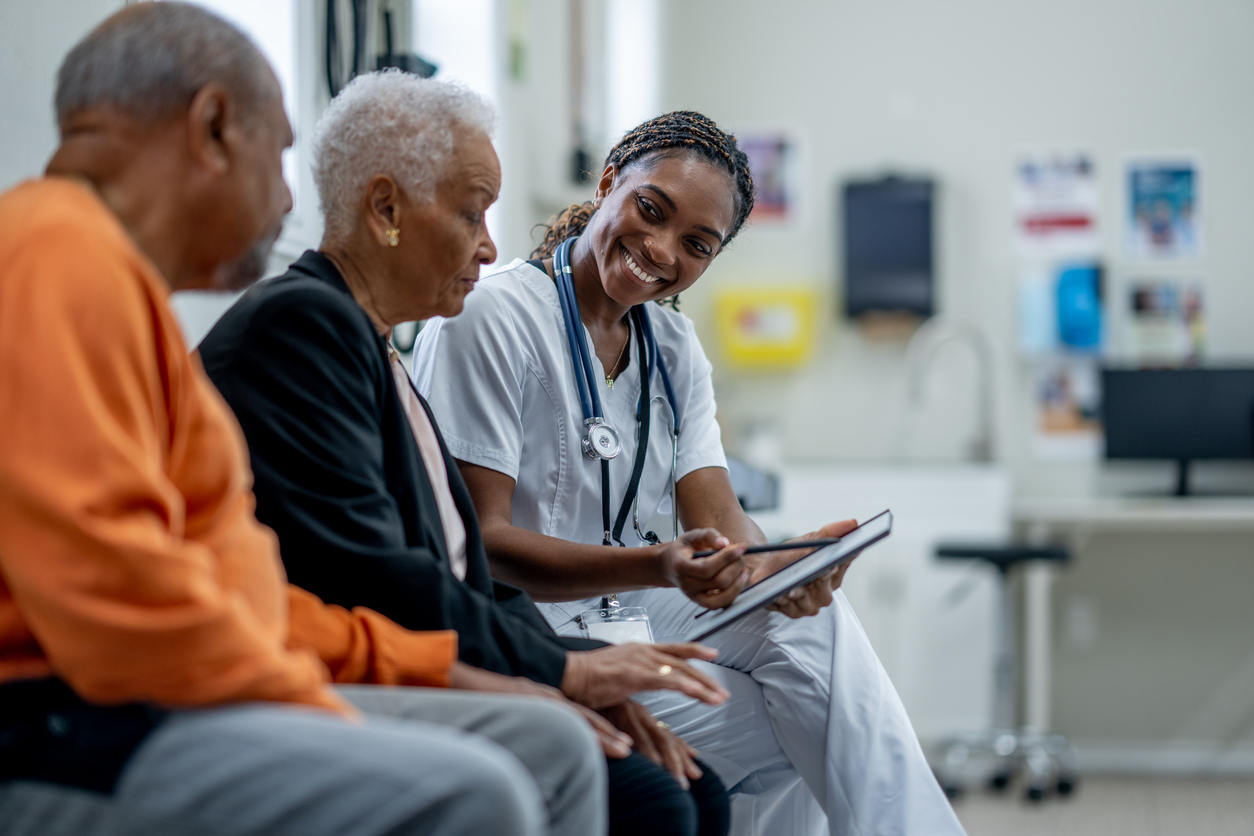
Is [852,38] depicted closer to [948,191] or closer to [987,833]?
[948,191]

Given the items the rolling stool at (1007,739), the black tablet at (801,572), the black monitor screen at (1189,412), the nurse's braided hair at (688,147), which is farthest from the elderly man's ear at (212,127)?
the black monitor screen at (1189,412)

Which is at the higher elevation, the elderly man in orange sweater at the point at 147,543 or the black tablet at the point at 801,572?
the elderly man in orange sweater at the point at 147,543

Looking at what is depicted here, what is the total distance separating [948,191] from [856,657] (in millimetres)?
2943

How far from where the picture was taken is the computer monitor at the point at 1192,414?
3.67 meters

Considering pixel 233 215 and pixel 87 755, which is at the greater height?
pixel 233 215

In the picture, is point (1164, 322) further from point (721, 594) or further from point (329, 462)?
point (329, 462)

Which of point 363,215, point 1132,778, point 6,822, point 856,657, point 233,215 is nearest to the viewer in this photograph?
point 6,822

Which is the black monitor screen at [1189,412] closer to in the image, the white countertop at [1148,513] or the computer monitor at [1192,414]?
the computer monitor at [1192,414]

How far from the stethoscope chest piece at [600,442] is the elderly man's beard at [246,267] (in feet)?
2.24

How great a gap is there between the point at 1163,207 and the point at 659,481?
302 centimetres

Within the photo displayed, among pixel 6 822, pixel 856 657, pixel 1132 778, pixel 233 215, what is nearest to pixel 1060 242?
pixel 1132 778

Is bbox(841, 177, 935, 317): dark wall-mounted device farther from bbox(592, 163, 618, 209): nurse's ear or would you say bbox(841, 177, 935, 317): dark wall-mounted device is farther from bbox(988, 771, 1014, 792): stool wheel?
bbox(592, 163, 618, 209): nurse's ear

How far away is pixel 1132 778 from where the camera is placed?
12.1 ft

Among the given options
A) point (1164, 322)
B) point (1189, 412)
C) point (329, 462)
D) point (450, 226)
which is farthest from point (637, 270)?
point (1164, 322)
